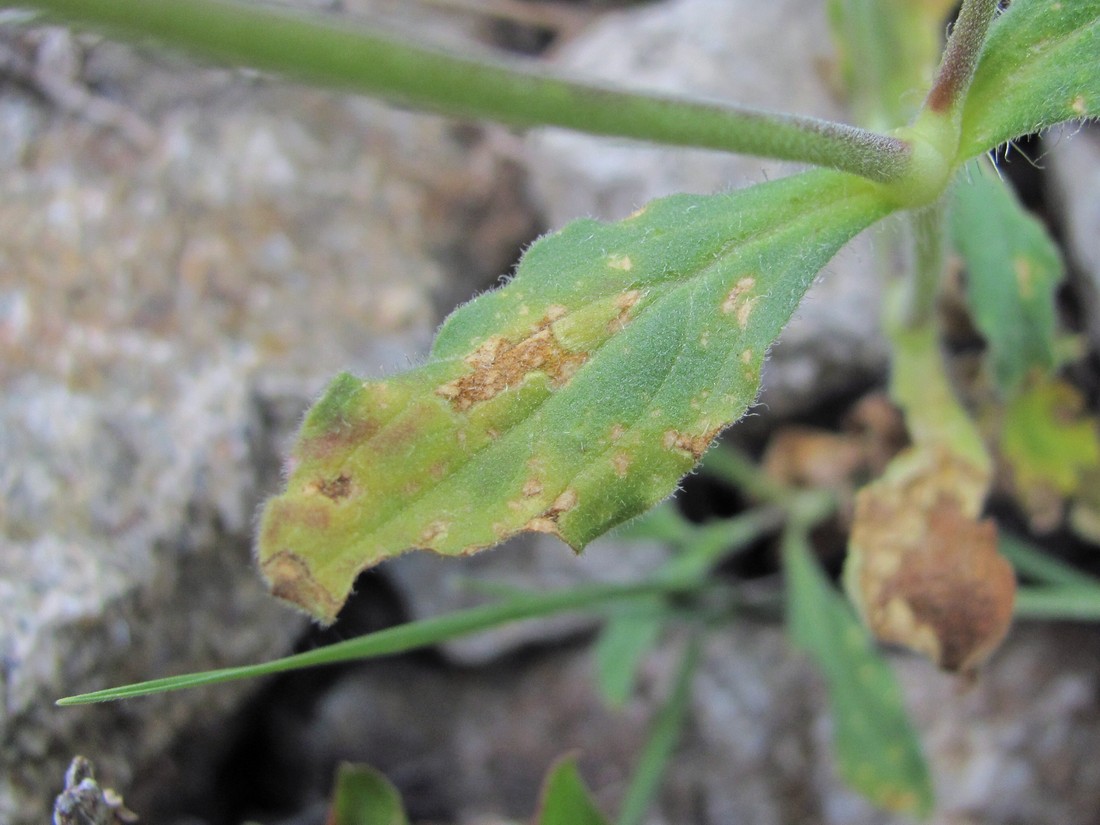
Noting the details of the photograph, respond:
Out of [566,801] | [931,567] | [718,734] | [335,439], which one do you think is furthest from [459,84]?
[718,734]

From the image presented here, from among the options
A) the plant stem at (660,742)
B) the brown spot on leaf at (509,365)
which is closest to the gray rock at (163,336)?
the brown spot on leaf at (509,365)

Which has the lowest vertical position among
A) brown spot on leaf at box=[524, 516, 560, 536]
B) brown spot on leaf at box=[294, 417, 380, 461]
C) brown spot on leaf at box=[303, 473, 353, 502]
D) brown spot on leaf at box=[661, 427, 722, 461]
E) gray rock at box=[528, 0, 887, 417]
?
brown spot on leaf at box=[524, 516, 560, 536]

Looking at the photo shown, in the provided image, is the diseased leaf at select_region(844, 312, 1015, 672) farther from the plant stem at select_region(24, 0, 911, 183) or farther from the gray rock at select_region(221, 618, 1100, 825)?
the plant stem at select_region(24, 0, 911, 183)

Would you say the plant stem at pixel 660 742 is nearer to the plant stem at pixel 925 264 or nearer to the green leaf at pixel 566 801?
the green leaf at pixel 566 801

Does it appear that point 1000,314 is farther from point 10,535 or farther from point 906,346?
point 10,535

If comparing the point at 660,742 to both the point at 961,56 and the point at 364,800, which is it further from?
the point at 961,56

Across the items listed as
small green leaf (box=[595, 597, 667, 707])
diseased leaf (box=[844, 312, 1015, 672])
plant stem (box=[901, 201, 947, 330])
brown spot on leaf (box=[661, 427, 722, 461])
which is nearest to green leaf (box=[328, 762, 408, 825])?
small green leaf (box=[595, 597, 667, 707])

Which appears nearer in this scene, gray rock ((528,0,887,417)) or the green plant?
the green plant
